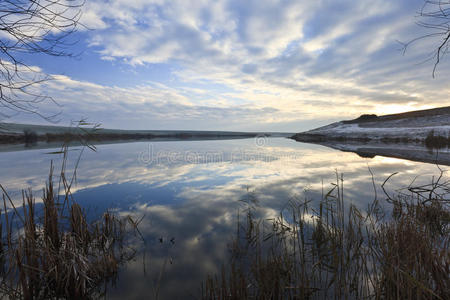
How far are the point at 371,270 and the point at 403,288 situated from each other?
109 centimetres

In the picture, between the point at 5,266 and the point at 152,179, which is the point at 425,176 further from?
the point at 5,266

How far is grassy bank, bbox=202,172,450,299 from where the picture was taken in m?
2.83

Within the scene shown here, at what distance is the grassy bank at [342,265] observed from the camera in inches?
111

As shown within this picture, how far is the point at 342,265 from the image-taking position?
331 centimetres

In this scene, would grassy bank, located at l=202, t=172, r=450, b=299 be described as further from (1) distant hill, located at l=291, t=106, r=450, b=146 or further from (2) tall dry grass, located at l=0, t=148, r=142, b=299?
(1) distant hill, located at l=291, t=106, r=450, b=146

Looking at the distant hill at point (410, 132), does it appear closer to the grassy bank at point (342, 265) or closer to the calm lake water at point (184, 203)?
the calm lake water at point (184, 203)

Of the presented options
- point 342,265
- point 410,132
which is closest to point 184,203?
point 342,265

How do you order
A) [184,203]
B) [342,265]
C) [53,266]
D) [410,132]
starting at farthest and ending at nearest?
[410,132] → [184,203] → [342,265] → [53,266]

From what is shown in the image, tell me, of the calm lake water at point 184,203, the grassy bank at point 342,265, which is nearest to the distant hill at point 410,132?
the calm lake water at point 184,203

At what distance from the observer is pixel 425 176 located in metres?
11.1

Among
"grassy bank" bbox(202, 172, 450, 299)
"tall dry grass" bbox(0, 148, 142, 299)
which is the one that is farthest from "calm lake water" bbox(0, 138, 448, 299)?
"grassy bank" bbox(202, 172, 450, 299)

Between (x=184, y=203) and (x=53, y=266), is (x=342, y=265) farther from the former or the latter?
(x=184, y=203)

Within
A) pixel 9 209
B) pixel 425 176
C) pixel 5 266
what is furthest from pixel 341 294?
pixel 425 176

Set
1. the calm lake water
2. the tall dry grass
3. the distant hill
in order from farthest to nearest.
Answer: the distant hill, the calm lake water, the tall dry grass
